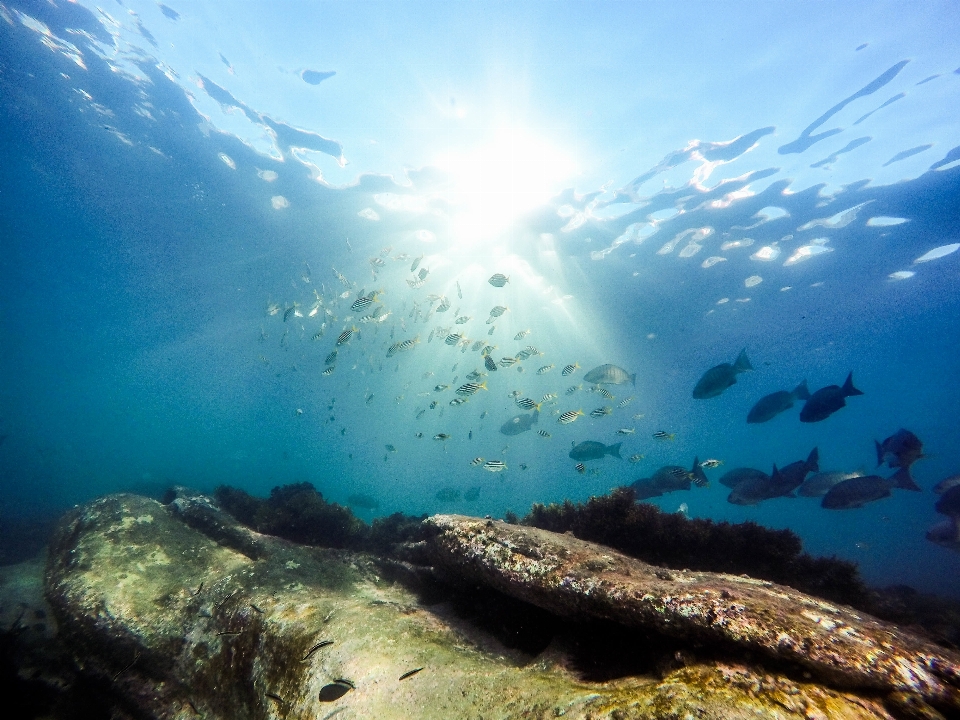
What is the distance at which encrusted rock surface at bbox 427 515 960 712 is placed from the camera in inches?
67.4

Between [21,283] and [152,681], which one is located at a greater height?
[21,283]

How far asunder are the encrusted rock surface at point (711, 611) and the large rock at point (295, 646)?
0.24 feet

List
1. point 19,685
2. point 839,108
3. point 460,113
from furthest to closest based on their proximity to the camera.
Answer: point 460,113, point 839,108, point 19,685

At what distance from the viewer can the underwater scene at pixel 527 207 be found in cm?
792

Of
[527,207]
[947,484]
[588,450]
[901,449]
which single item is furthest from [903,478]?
[527,207]

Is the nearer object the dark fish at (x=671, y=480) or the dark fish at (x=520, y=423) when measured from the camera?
the dark fish at (x=671, y=480)

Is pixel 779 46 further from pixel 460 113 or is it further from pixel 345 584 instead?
pixel 345 584

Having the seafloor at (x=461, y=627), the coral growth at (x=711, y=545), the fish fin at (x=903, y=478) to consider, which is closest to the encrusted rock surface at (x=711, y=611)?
the seafloor at (x=461, y=627)

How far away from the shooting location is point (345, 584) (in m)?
4.62

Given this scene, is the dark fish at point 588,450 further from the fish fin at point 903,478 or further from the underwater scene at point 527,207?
the fish fin at point 903,478

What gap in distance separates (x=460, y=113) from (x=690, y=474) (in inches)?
625

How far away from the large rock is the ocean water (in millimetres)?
6477

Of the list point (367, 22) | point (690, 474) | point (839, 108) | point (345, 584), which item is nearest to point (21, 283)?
point (367, 22)

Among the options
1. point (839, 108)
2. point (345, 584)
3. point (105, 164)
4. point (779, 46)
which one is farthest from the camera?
point (105, 164)
